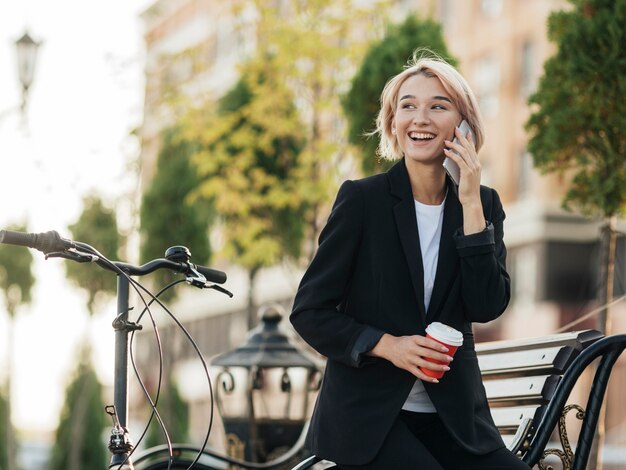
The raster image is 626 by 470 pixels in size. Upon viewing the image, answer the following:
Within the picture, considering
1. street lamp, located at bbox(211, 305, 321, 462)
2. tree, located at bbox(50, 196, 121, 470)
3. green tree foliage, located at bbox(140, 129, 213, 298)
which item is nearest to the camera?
street lamp, located at bbox(211, 305, 321, 462)

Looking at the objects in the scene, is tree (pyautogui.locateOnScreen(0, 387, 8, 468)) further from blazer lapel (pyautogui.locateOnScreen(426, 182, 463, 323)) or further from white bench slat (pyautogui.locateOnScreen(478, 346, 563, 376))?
blazer lapel (pyautogui.locateOnScreen(426, 182, 463, 323))

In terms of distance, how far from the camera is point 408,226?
390 cm

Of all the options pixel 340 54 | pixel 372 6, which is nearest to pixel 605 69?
pixel 340 54

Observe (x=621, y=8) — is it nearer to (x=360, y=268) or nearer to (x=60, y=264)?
(x=360, y=268)

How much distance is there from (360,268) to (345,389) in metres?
0.36

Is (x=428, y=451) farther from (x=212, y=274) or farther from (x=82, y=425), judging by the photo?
(x=82, y=425)

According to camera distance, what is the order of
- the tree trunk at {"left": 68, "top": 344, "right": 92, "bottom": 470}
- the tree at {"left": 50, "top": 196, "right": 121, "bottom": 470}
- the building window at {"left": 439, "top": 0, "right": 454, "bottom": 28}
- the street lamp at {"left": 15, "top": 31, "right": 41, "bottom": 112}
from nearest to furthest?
the street lamp at {"left": 15, "top": 31, "right": 41, "bottom": 112}, the tree at {"left": 50, "top": 196, "right": 121, "bottom": 470}, the tree trunk at {"left": 68, "top": 344, "right": 92, "bottom": 470}, the building window at {"left": 439, "top": 0, "right": 454, "bottom": 28}

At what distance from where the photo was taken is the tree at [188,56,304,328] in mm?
17297

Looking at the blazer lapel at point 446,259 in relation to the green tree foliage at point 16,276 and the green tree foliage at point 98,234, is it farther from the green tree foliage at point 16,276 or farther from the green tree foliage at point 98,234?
the green tree foliage at point 16,276

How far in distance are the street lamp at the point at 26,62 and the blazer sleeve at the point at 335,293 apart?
1307 centimetres

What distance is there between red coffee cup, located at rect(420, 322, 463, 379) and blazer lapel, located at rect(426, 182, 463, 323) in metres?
0.20

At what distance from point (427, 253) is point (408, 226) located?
0.11m

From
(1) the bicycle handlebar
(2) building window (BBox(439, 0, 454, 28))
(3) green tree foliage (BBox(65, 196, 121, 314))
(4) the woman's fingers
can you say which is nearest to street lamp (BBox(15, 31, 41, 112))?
(3) green tree foliage (BBox(65, 196, 121, 314))

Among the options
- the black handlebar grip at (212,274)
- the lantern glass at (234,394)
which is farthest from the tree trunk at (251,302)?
the black handlebar grip at (212,274)
